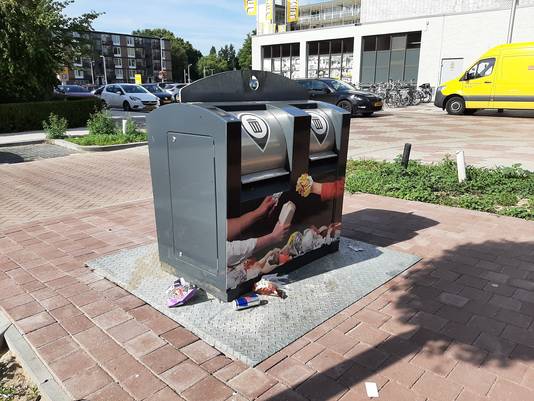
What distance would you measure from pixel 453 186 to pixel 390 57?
27.2 metres

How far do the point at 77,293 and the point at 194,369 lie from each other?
1421mm

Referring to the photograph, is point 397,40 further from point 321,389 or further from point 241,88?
point 321,389

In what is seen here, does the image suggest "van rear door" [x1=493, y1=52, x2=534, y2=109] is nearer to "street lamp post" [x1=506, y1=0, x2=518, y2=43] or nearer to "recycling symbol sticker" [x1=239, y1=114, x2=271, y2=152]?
"street lamp post" [x1=506, y1=0, x2=518, y2=43]

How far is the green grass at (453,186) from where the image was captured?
5867mm

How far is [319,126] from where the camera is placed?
369cm

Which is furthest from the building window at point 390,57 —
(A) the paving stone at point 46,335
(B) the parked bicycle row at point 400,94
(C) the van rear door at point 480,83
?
(A) the paving stone at point 46,335

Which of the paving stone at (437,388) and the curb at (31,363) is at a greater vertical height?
the paving stone at (437,388)

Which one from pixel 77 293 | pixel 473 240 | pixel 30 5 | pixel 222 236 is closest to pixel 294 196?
pixel 222 236

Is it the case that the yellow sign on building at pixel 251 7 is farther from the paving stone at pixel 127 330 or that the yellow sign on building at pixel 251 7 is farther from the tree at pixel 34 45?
the paving stone at pixel 127 330

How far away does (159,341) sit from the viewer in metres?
2.78

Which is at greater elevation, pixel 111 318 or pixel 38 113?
pixel 38 113

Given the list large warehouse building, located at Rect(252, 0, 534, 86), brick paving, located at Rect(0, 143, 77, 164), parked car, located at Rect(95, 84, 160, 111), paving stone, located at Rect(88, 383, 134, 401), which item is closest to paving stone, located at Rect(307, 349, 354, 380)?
paving stone, located at Rect(88, 383, 134, 401)

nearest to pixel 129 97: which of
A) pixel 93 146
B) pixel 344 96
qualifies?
pixel 344 96

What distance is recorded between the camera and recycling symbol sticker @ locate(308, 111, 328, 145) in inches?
144
